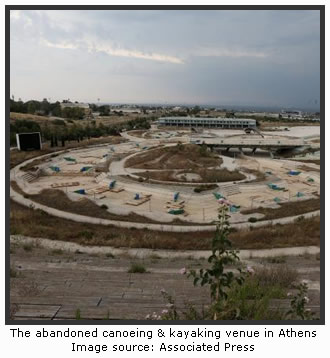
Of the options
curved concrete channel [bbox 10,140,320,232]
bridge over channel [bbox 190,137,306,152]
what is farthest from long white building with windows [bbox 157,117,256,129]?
curved concrete channel [bbox 10,140,320,232]

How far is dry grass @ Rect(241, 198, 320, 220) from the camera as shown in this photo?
80.9 ft

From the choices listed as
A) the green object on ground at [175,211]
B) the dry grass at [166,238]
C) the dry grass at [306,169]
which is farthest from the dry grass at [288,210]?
the dry grass at [306,169]

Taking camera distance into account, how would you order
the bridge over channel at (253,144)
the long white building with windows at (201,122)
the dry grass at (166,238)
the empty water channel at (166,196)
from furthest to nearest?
the long white building with windows at (201,122), the bridge over channel at (253,144), the empty water channel at (166,196), the dry grass at (166,238)

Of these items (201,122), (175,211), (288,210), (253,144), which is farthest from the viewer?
(201,122)

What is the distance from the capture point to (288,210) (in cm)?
2600

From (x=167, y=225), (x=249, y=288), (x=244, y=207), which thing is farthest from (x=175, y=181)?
(x=249, y=288)

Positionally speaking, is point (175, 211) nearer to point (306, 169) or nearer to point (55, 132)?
point (306, 169)

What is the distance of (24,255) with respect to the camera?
10484 mm

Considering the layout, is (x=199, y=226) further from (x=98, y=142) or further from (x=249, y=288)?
(x=98, y=142)

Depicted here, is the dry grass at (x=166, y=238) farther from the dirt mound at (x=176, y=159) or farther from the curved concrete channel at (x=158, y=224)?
the dirt mound at (x=176, y=159)

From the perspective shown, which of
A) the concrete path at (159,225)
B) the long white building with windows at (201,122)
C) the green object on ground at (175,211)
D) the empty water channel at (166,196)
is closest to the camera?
the concrete path at (159,225)

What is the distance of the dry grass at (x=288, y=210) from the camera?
24.7m

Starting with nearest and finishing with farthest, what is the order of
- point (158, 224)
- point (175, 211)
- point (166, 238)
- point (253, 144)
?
1. point (166, 238)
2. point (158, 224)
3. point (175, 211)
4. point (253, 144)

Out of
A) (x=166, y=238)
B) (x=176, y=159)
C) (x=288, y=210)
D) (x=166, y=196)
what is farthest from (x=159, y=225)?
(x=176, y=159)
